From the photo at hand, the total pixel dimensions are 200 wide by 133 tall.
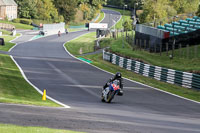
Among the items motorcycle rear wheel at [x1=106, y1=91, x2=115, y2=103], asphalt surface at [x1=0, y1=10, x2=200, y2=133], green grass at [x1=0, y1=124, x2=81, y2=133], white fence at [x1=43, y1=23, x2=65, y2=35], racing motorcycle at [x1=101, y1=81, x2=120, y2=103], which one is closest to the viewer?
green grass at [x1=0, y1=124, x2=81, y2=133]

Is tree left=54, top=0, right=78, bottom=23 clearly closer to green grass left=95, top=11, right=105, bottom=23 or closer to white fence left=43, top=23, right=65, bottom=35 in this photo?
green grass left=95, top=11, right=105, bottom=23

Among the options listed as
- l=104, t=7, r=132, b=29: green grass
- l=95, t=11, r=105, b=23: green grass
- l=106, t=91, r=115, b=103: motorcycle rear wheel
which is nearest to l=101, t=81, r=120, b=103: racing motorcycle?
l=106, t=91, r=115, b=103: motorcycle rear wheel

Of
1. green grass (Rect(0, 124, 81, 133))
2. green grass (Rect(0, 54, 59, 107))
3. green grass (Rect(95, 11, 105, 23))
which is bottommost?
green grass (Rect(0, 54, 59, 107))

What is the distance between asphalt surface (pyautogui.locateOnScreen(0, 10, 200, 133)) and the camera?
40.3 ft

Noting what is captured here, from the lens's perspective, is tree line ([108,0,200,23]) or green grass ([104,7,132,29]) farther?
green grass ([104,7,132,29])

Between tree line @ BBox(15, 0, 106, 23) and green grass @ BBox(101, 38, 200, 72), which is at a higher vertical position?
tree line @ BBox(15, 0, 106, 23)

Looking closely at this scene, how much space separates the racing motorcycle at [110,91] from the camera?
1884 cm

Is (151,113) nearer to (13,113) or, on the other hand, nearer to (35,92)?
(13,113)

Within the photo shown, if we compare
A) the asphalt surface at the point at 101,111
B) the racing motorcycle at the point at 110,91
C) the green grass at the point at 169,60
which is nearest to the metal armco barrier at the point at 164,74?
the green grass at the point at 169,60

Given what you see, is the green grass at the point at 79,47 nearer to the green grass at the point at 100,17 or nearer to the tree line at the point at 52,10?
the tree line at the point at 52,10

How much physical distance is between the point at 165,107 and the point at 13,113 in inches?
349

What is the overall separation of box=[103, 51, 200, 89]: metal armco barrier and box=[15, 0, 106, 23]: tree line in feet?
281

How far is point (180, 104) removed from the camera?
21172 mm

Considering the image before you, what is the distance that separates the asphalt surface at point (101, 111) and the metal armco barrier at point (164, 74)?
3.32 m
